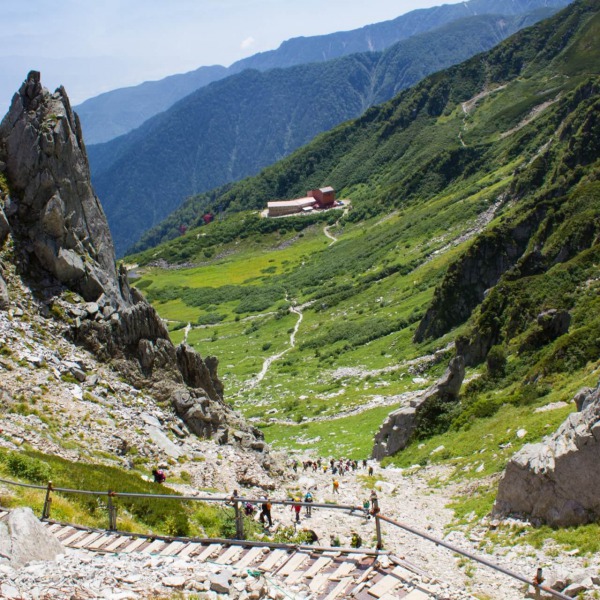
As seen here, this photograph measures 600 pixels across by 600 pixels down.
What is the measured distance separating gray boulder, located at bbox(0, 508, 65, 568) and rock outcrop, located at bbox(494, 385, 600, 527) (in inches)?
553

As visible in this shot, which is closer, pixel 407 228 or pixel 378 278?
pixel 378 278

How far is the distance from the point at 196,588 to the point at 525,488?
1185 cm

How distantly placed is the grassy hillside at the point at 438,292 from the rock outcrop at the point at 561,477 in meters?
5.95

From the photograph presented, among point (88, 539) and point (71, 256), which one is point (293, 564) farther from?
point (71, 256)

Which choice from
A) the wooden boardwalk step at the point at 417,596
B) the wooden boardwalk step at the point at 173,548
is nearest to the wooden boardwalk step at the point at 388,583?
the wooden boardwalk step at the point at 417,596

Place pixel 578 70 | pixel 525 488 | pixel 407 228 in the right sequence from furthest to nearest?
pixel 578 70 < pixel 407 228 < pixel 525 488

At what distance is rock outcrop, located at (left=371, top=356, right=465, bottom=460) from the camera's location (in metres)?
38.0

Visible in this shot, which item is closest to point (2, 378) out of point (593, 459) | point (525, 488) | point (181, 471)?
point (181, 471)

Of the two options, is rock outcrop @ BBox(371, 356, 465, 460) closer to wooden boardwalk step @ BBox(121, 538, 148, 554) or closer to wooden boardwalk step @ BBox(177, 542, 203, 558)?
wooden boardwalk step @ BBox(177, 542, 203, 558)

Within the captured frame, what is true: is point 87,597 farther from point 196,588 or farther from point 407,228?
point 407,228

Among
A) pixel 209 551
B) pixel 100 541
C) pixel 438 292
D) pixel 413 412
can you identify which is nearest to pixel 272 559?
pixel 209 551

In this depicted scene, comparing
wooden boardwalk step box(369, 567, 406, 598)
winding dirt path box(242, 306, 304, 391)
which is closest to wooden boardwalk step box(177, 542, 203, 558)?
wooden boardwalk step box(369, 567, 406, 598)

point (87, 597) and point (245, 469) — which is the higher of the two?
point (87, 597)

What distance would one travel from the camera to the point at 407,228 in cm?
13650
